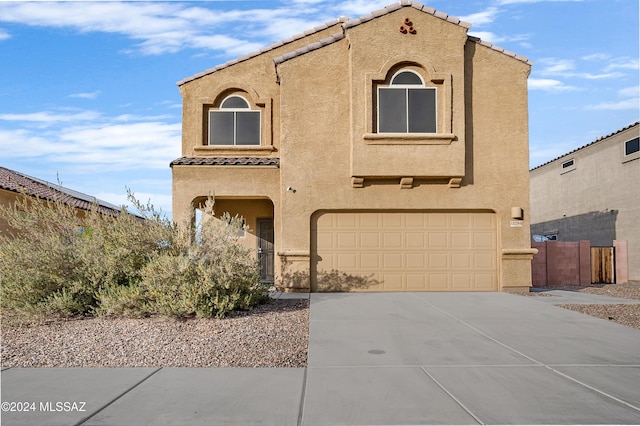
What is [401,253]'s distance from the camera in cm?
1376

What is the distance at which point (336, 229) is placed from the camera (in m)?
13.8

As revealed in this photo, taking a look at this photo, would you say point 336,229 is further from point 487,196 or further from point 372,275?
point 487,196

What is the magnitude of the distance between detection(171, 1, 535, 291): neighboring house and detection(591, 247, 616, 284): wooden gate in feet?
19.2

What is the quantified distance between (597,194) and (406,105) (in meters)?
14.1

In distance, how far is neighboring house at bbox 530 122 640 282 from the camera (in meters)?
20.1

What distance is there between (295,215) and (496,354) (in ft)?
25.2

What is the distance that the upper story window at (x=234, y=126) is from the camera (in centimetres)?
1560

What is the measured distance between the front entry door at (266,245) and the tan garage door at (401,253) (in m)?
2.82

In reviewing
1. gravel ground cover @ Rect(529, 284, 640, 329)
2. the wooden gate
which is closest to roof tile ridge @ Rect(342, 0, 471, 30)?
gravel ground cover @ Rect(529, 284, 640, 329)

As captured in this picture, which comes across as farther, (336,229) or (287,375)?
(336,229)

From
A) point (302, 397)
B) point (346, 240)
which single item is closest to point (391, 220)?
point (346, 240)

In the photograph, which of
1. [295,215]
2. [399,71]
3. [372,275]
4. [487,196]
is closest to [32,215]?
[295,215]

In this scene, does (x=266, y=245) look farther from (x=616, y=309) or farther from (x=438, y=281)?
(x=616, y=309)

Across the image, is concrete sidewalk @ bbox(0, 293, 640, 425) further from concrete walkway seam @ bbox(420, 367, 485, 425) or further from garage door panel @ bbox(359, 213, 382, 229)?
garage door panel @ bbox(359, 213, 382, 229)
